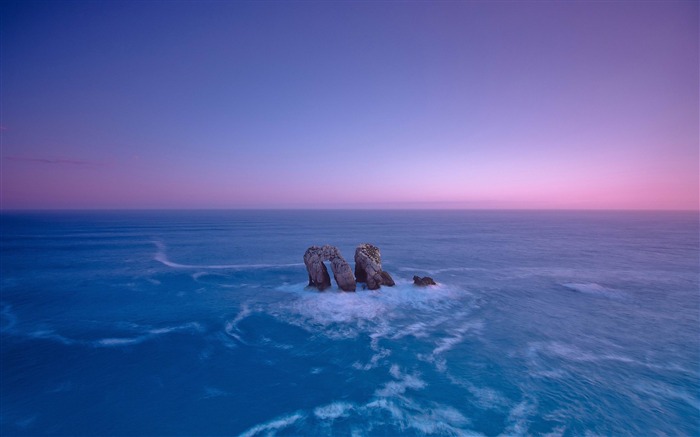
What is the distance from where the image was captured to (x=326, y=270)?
33125mm

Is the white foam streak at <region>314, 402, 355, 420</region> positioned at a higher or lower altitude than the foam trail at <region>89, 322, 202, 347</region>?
lower

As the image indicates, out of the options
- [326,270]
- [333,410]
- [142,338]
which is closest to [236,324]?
[142,338]

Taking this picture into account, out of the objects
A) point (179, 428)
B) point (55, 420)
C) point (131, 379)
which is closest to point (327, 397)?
point (179, 428)

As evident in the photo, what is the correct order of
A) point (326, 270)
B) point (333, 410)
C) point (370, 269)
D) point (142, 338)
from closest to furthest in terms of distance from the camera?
point (333, 410), point (142, 338), point (326, 270), point (370, 269)

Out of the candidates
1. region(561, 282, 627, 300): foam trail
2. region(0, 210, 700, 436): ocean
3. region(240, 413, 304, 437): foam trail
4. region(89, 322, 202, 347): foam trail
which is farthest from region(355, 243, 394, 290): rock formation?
region(561, 282, 627, 300): foam trail

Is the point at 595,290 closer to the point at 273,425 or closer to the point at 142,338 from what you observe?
the point at 273,425

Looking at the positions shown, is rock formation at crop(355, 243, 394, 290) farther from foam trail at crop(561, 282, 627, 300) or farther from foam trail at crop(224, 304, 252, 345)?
foam trail at crop(561, 282, 627, 300)

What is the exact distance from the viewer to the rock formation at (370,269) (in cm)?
3325

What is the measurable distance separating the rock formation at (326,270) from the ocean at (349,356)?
1527 mm

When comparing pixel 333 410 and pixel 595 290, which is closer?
pixel 333 410

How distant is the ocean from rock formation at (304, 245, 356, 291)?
60.1 inches

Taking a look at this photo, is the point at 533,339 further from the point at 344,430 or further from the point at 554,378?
the point at 344,430

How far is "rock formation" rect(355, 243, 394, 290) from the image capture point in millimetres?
33250

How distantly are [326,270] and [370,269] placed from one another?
17.8 ft
